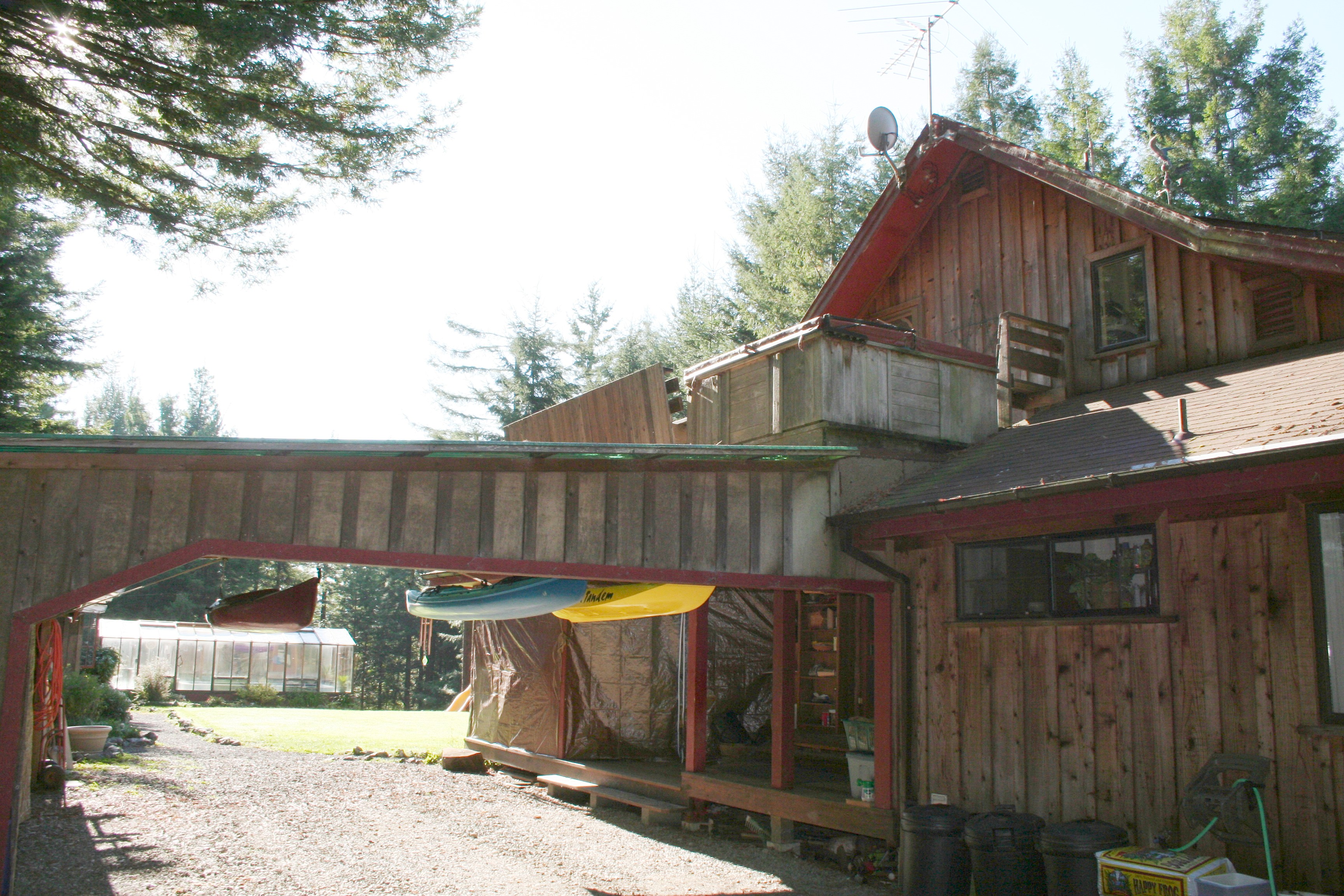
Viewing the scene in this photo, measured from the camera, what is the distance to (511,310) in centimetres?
3319

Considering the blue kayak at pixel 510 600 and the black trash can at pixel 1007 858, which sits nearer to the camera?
the black trash can at pixel 1007 858

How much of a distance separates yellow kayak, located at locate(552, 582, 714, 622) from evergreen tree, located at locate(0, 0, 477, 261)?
19.1ft

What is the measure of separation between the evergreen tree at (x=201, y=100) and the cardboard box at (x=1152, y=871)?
10283mm

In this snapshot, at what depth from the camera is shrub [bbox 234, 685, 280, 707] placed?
→ 32.9 metres

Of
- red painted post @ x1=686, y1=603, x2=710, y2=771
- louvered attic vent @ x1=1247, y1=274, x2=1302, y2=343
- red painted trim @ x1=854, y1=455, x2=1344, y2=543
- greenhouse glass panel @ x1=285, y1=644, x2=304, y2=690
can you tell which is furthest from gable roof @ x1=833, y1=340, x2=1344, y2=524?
greenhouse glass panel @ x1=285, y1=644, x2=304, y2=690

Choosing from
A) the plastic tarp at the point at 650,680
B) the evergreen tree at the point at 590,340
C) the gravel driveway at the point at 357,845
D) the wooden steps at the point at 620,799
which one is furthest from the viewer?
the evergreen tree at the point at 590,340

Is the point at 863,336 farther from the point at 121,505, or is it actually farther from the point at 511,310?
the point at 511,310

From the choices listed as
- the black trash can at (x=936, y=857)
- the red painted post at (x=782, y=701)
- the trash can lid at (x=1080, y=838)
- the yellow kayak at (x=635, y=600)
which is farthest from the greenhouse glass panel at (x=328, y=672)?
the trash can lid at (x=1080, y=838)

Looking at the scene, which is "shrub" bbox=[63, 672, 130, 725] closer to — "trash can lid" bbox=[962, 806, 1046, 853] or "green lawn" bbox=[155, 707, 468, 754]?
"green lawn" bbox=[155, 707, 468, 754]

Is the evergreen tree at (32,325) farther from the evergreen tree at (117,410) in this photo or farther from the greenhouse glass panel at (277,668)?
the evergreen tree at (117,410)

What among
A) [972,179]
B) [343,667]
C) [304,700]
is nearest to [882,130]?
[972,179]

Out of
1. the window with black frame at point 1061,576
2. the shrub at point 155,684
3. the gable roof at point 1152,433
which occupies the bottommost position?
the shrub at point 155,684

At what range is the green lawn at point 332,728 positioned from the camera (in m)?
17.8

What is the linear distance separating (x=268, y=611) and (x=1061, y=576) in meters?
7.00
